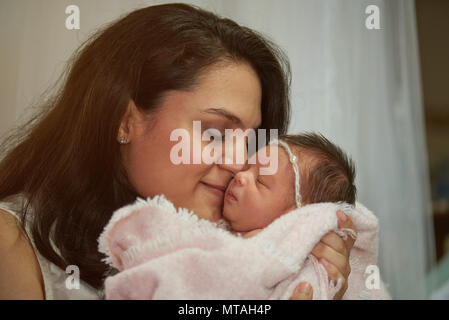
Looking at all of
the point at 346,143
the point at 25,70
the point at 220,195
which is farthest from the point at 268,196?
the point at 25,70

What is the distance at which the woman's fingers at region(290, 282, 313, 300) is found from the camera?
75 cm

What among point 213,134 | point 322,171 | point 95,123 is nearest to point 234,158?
point 213,134

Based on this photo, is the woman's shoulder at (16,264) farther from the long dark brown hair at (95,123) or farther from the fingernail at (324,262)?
the fingernail at (324,262)

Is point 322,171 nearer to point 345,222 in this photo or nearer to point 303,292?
point 345,222

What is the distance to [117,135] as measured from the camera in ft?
3.05

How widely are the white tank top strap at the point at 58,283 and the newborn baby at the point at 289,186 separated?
1.04ft

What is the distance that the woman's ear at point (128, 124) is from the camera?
92 centimetres

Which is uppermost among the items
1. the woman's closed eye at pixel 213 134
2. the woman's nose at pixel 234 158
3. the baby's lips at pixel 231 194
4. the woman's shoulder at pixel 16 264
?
the woman's closed eye at pixel 213 134

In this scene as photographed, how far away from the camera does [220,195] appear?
949 millimetres

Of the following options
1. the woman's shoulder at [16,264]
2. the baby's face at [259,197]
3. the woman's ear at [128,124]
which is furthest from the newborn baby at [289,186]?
the woman's shoulder at [16,264]

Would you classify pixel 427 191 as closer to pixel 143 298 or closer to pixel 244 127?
pixel 244 127

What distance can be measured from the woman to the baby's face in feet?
0.14

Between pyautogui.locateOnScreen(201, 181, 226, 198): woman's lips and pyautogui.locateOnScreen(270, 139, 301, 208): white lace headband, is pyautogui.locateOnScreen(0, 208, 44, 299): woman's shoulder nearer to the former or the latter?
pyautogui.locateOnScreen(201, 181, 226, 198): woman's lips

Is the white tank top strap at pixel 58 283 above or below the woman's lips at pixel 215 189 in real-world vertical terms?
below
